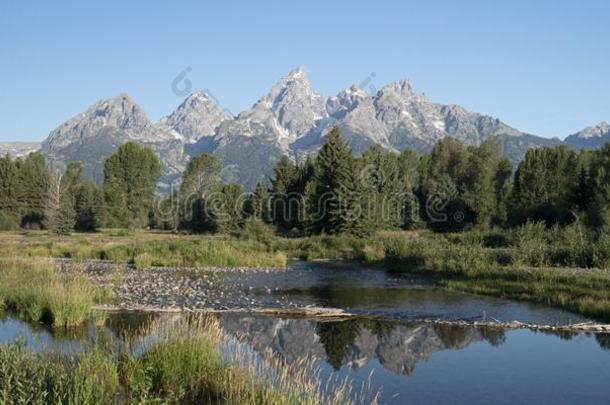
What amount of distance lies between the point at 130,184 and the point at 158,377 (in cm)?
8974

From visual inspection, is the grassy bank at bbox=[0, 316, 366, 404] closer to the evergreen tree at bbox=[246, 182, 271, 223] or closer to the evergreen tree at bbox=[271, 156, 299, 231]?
the evergreen tree at bbox=[271, 156, 299, 231]

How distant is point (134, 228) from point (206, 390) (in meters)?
78.2

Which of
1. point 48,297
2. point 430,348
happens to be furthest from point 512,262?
point 48,297

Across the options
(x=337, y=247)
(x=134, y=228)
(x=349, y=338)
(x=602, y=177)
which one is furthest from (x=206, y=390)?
(x=134, y=228)

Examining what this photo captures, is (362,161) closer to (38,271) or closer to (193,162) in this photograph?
(193,162)

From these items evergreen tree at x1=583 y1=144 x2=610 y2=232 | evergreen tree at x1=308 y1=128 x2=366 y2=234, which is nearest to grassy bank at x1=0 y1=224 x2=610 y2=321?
evergreen tree at x1=308 y1=128 x2=366 y2=234

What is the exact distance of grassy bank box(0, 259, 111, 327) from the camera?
16.3 metres

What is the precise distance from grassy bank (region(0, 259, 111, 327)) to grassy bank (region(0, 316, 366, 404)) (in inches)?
207

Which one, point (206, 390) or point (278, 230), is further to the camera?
point (278, 230)

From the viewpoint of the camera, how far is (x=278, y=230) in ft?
252

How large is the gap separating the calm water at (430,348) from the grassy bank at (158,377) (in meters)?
1.29

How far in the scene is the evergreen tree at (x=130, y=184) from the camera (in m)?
87.5

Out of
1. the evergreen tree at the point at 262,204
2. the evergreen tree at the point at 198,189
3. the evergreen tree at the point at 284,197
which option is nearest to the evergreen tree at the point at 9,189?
the evergreen tree at the point at 198,189

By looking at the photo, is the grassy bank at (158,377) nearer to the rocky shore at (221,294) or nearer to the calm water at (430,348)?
the calm water at (430,348)
